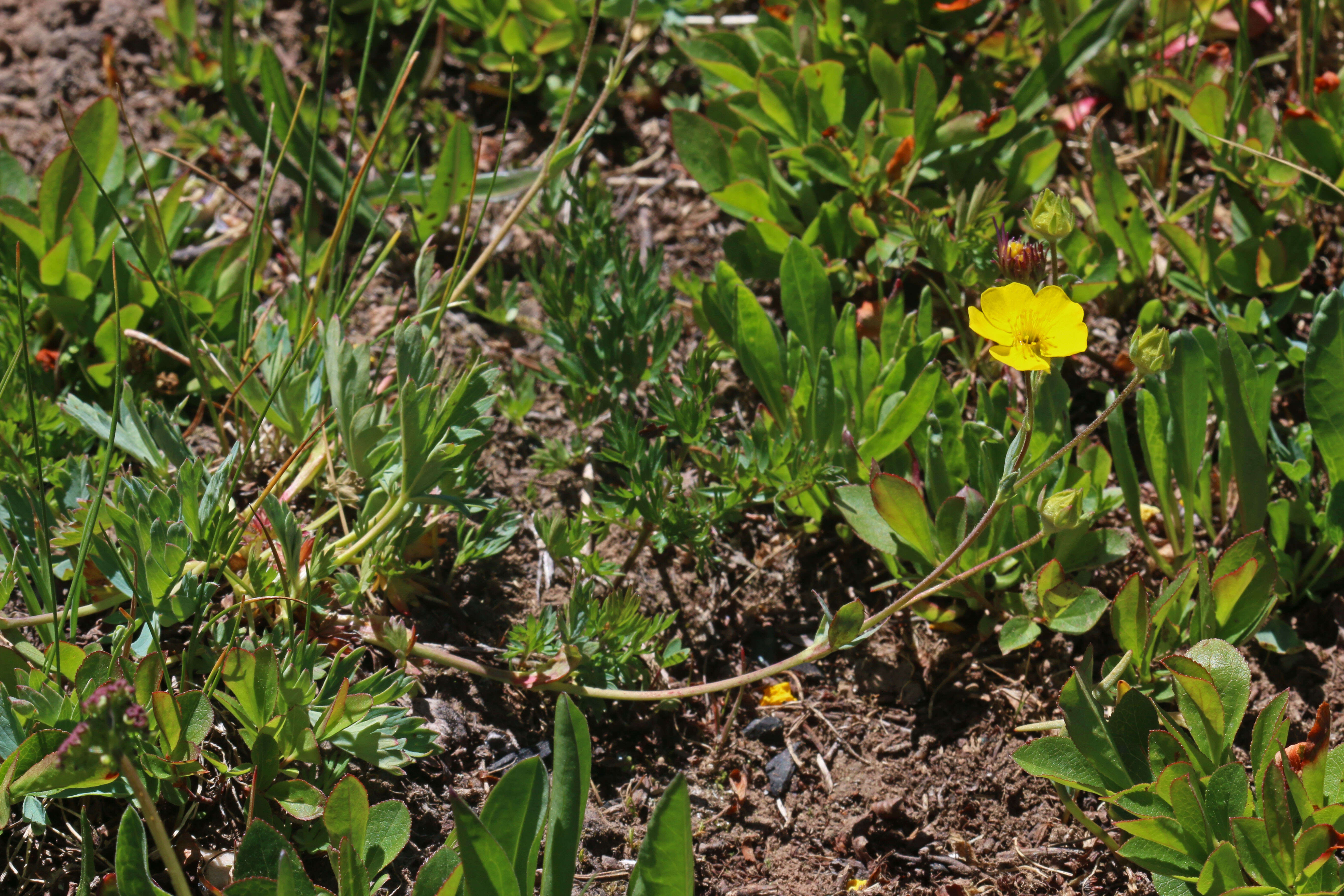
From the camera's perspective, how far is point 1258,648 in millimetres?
2199

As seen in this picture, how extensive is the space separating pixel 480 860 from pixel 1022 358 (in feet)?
3.63

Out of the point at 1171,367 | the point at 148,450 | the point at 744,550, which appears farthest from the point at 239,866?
the point at 1171,367

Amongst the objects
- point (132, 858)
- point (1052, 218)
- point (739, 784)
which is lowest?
point (739, 784)

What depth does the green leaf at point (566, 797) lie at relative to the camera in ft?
5.23

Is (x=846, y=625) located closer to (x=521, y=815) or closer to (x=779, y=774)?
(x=779, y=774)

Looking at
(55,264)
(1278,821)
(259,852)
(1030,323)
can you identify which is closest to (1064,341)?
(1030,323)

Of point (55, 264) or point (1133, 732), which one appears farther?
point (55, 264)

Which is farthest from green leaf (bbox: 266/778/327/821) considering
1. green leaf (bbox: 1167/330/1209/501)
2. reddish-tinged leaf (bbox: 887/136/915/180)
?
reddish-tinged leaf (bbox: 887/136/915/180)

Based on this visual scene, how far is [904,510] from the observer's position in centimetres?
203

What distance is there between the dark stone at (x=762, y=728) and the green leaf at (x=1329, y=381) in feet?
4.16

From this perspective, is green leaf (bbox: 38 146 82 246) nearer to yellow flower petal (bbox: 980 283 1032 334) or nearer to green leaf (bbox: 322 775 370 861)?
green leaf (bbox: 322 775 370 861)

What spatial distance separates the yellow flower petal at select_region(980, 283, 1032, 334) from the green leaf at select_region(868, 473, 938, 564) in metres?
0.39

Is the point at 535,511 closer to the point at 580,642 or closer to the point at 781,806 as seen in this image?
the point at 580,642

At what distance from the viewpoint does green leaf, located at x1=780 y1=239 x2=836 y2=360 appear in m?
2.35
